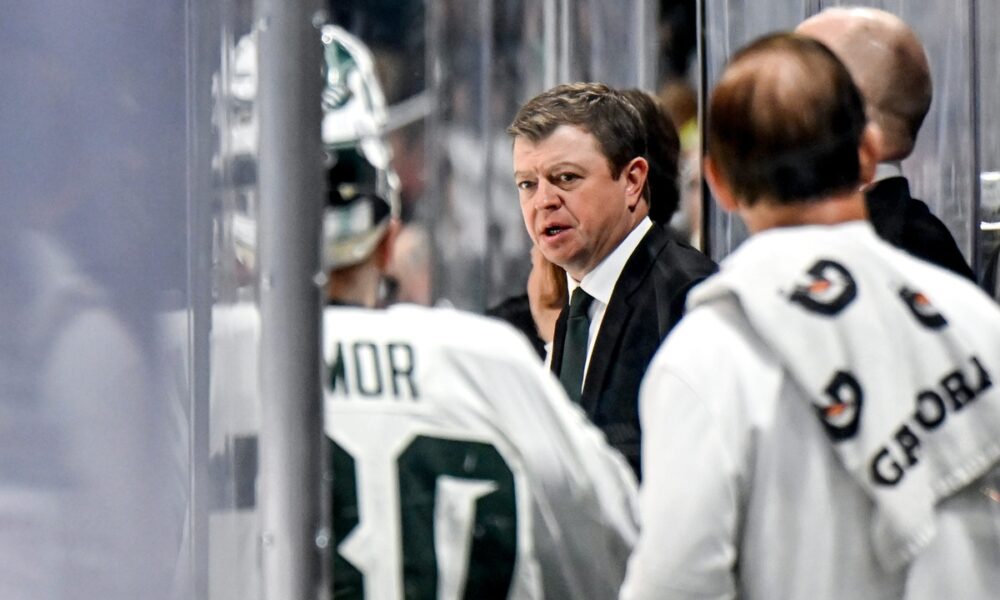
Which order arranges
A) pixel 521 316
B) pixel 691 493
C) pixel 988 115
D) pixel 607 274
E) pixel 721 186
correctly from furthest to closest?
pixel 988 115 → pixel 607 274 → pixel 521 316 → pixel 721 186 → pixel 691 493

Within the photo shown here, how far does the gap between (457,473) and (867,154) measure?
485 millimetres

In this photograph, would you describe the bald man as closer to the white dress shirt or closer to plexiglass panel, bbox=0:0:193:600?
the white dress shirt

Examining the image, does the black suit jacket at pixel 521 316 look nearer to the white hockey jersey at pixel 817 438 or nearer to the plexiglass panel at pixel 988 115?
the white hockey jersey at pixel 817 438

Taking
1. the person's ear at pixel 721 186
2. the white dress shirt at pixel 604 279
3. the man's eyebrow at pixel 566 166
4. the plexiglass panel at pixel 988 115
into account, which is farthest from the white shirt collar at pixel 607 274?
the plexiglass panel at pixel 988 115

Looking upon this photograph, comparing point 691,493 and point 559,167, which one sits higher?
Result: point 559,167

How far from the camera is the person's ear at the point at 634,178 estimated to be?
1.51 metres

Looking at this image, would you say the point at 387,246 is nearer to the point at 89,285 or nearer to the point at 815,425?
the point at 89,285

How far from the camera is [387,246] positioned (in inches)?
51.3

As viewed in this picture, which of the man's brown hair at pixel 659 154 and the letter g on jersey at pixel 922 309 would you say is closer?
the letter g on jersey at pixel 922 309

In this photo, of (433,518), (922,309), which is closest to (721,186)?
(922,309)

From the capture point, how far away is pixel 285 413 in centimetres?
128

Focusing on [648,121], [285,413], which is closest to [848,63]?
[648,121]

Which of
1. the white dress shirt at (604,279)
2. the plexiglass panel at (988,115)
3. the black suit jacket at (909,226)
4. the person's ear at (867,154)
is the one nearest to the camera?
the person's ear at (867,154)

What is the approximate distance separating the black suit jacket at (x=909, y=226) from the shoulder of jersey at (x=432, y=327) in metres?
0.37
